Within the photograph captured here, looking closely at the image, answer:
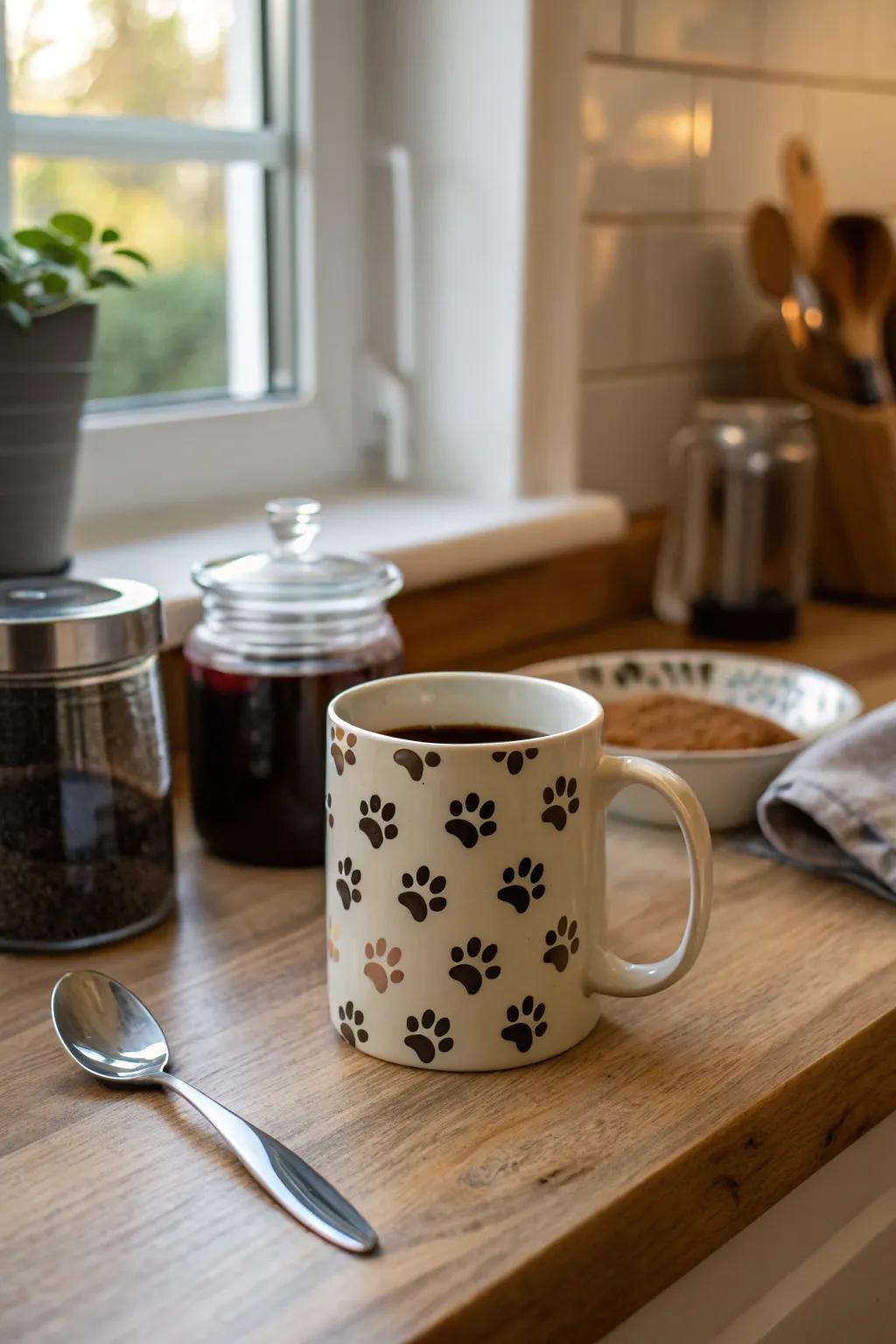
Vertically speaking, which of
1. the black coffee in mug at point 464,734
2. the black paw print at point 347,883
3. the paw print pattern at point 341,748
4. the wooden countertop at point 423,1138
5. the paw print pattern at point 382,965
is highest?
the paw print pattern at point 341,748

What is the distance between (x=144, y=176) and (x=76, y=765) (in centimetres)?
60

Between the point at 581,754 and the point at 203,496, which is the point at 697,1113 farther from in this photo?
the point at 203,496

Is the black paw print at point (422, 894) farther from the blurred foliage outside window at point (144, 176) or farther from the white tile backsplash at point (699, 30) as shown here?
the white tile backsplash at point (699, 30)

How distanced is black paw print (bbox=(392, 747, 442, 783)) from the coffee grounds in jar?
0.18 m

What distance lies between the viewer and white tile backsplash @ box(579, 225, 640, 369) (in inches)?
47.9

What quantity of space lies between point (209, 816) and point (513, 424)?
541mm

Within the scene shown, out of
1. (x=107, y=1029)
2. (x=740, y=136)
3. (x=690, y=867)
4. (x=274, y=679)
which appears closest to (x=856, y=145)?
(x=740, y=136)

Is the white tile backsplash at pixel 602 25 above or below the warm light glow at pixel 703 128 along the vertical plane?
above

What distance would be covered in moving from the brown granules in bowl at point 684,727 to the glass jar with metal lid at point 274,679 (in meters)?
0.15

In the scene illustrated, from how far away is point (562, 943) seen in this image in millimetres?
570

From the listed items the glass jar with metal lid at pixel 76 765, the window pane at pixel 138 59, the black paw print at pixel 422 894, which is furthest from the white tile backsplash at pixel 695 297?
the black paw print at pixel 422 894

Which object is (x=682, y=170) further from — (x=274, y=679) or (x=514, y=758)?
(x=514, y=758)

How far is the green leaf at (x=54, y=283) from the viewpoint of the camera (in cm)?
82

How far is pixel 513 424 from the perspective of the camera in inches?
47.5
